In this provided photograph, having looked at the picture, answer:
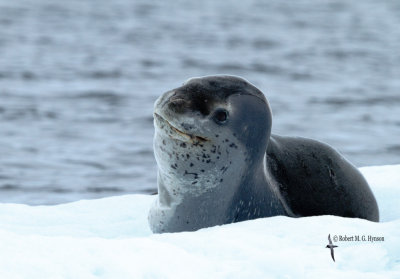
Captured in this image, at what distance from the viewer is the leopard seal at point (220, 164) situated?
16.1ft

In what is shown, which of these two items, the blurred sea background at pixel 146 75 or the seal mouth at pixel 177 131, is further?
the blurred sea background at pixel 146 75

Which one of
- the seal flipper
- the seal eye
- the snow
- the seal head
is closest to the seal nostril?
the seal head

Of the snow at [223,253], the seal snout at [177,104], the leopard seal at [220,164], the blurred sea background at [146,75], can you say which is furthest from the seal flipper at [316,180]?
the blurred sea background at [146,75]

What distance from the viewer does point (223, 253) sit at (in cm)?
414

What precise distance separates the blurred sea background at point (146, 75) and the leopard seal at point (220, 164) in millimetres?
3076

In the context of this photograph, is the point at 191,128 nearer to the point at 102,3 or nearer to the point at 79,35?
the point at 79,35

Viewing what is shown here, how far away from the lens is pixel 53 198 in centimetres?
820

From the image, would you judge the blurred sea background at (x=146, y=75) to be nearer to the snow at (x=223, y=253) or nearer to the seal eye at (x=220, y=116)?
the seal eye at (x=220, y=116)

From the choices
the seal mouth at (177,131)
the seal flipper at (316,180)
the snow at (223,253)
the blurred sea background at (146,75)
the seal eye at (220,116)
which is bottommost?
the blurred sea background at (146,75)

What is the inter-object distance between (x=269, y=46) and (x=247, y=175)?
15.8m

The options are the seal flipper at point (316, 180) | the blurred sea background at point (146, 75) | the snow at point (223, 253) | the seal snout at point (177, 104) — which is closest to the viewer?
the snow at point (223, 253)

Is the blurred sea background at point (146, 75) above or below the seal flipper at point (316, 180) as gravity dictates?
below

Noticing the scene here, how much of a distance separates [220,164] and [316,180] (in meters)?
0.73

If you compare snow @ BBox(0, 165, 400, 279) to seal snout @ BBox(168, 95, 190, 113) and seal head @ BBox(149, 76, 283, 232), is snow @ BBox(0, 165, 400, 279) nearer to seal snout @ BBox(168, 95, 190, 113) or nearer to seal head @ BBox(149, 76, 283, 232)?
seal head @ BBox(149, 76, 283, 232)
